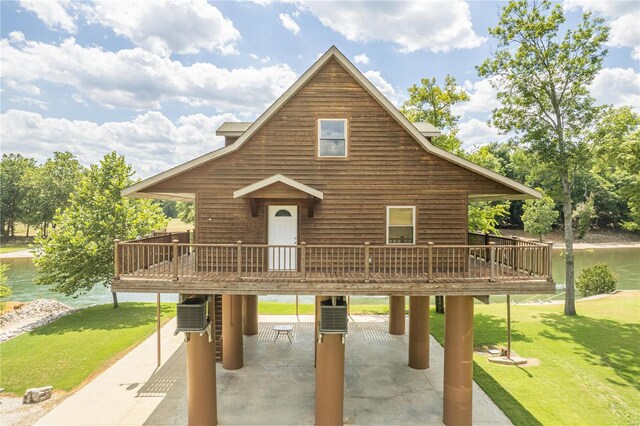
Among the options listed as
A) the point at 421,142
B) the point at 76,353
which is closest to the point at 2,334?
the point at 76,353

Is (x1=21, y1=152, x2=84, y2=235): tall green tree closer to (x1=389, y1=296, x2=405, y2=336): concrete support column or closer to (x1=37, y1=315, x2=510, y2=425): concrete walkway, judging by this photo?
(x1=37, y1=315, x2=510, y2=425): concrete walkway

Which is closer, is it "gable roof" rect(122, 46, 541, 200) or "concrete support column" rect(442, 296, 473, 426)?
"concrete support column" rect(442, 296, 473, 426)

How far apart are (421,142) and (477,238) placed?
5468mm

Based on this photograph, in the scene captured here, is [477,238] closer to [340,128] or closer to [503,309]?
[340,128]

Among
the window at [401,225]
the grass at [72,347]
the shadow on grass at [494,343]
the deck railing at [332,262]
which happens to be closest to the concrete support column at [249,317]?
the grass at [72,347]

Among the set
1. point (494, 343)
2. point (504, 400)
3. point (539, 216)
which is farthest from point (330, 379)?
point (539, 216)

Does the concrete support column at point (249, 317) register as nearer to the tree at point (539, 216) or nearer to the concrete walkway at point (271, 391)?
the concrete walkway at point (271, 391)

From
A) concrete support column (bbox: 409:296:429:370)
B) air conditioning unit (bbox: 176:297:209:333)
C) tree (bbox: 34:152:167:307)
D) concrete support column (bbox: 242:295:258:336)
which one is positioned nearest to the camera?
air conditioning unit (bbox: 176:297:209:333)

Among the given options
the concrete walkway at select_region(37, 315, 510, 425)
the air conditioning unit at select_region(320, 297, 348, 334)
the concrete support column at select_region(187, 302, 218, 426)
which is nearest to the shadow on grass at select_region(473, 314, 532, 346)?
the concrete walkway at select_region(37, 315, 510, 425)

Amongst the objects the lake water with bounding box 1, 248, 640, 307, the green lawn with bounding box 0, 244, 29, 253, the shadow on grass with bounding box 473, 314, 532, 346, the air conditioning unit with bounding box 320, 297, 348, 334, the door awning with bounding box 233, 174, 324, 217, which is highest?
the door awning with bounding box 233, 174, 324, 217

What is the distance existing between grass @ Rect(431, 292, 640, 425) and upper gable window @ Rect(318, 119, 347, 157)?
907cm

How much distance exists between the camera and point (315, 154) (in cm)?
1000

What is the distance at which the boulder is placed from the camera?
10.4 metres

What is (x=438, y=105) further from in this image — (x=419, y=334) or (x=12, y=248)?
(x=12, y=248)
